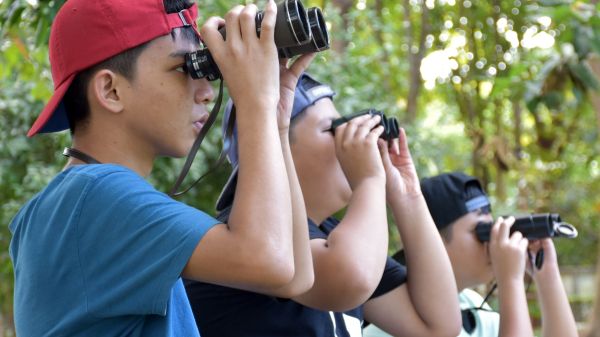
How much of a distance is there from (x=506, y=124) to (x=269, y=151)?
10557 millimetres

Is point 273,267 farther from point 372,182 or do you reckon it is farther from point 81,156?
point 372,182

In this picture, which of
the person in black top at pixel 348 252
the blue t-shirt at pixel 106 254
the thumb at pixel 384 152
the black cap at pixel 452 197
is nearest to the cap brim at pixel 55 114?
the blue t-shirt at pixel 106 254

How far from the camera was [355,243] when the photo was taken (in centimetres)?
198

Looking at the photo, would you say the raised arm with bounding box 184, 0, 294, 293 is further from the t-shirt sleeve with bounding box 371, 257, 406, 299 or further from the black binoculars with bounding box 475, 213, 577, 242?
the black binoculars with bounding box 475, 213, 577, 242

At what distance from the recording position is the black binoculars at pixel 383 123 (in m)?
2.32

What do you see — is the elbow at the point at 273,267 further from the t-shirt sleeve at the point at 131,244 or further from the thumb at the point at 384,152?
the thumb at the point at 384,152

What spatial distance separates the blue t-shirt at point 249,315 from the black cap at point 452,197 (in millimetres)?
1116

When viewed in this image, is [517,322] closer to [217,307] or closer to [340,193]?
[340,193]

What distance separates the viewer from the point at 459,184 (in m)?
3.11

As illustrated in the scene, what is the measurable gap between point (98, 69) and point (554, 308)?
6.64 feet

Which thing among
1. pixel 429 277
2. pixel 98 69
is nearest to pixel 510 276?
pixel 429 277

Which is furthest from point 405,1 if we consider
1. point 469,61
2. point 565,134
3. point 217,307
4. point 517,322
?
point 217,307

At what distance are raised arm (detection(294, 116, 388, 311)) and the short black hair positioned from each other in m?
0.59

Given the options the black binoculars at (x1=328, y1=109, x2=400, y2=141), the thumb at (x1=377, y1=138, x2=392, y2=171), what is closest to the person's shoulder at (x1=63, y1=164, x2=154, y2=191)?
the black binoculars at (x1=328, y1=109, x2=400, y2=141)
